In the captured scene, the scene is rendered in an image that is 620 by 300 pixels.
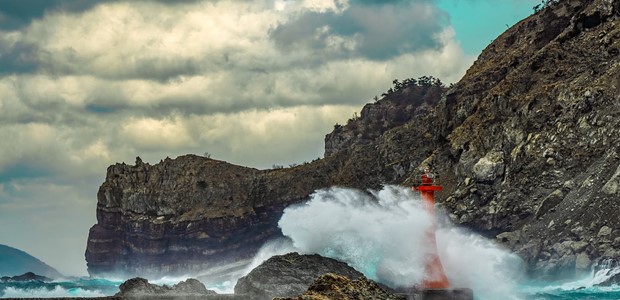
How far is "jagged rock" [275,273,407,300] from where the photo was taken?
63.9 feet

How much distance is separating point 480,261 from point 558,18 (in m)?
70.5

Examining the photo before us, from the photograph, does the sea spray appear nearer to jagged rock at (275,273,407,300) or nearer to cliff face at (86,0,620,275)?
jagged rock at (275,273,407,300)

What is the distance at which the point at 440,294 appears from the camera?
32.0m

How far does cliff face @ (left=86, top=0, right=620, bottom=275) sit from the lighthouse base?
32994 mm

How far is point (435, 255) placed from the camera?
115 ft

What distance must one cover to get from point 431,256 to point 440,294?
3116mm

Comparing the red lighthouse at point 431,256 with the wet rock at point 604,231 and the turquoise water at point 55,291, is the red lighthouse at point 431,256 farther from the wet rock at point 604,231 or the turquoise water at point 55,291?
the wet rock at point 604,231

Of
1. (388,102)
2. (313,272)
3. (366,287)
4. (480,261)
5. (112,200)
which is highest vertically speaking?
(388,102)

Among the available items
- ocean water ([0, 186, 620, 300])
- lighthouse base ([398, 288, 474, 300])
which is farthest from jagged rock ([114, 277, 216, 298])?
lighthouse base ([398, 288, 474, 300])

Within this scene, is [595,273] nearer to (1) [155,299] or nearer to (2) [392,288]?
(2) [392,288]

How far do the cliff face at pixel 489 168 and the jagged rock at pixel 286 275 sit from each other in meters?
36.1

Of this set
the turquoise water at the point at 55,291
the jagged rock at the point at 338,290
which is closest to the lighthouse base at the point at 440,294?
the jagged rock at the point at 338,290

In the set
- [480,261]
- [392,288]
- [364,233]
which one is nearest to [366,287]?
A: [392,288]

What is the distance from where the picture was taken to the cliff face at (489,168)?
236ft
